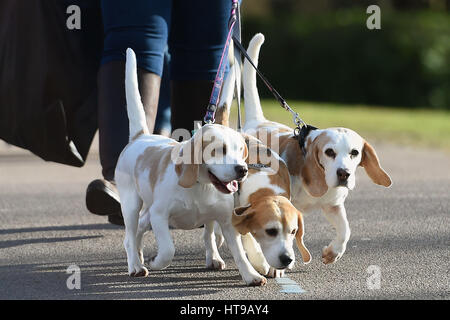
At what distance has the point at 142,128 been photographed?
16.9 feet

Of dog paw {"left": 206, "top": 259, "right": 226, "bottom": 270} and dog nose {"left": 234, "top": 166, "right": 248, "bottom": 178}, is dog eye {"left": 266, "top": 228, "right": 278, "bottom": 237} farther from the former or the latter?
dog paw {"left": 206, "top": 259, "right": 226, "bottom": 270}

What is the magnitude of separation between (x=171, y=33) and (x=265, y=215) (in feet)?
6.01

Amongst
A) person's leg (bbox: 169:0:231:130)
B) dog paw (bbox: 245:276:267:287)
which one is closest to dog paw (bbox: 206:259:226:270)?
dog paw (bbox: 245:276:267:287)

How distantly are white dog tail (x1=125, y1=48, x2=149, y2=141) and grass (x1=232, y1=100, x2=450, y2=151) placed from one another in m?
7.25

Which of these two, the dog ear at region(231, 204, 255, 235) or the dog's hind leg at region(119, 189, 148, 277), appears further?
the dog's hind leg at region(119, 189, 148, 277)

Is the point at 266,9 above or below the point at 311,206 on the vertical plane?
below

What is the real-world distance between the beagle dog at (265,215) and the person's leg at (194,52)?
60 centimetres

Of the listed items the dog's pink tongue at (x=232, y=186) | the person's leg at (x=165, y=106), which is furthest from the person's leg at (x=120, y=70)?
the dog's pink tongue at (x=232, y=186)

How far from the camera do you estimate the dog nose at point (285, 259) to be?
4.32m

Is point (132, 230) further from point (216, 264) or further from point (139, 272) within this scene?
point (216, 264)

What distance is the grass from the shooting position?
13.2m

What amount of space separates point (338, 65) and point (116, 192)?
16727 mm
